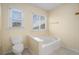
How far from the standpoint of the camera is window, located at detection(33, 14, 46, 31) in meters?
1.95

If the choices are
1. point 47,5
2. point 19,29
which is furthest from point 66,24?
point 19,29

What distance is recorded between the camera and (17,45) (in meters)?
1.87

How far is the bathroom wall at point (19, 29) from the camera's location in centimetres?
184

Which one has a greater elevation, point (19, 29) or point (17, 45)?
point (19, 29)

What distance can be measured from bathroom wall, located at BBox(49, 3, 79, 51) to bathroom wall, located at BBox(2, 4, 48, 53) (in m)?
0.15

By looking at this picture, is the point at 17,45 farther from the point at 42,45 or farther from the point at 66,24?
the point at 66,24

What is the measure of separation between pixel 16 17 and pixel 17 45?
0.43 metres

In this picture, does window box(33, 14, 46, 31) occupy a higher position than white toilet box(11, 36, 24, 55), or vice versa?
window box(33, 14, 46, 31)

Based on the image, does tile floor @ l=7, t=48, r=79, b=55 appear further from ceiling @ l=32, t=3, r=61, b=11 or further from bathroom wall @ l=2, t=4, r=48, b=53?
ceiling @ l=32, t=3, r=61, b=11

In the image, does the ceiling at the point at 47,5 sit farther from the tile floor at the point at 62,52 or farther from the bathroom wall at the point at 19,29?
the tile floor at the point at 62,52

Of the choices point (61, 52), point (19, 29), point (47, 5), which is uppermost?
point (47, 5)

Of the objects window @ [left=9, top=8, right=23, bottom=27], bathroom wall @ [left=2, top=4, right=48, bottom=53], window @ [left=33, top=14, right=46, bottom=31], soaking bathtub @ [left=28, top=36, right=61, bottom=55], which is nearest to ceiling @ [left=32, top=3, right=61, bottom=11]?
bathroom wall @ [left=2, top=4, right=48, bottom=53]
